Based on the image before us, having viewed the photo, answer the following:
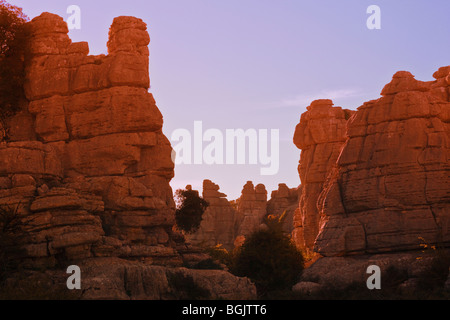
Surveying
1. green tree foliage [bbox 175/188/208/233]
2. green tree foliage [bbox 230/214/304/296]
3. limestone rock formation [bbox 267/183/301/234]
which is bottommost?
green tree foliage [bbox 230/214/304/296]

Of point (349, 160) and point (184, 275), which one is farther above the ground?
point (349, 160)

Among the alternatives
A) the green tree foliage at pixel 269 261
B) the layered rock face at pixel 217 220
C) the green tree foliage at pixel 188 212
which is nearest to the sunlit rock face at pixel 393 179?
the green tree foliage at pixel 269 261

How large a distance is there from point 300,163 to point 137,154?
19.8 metres

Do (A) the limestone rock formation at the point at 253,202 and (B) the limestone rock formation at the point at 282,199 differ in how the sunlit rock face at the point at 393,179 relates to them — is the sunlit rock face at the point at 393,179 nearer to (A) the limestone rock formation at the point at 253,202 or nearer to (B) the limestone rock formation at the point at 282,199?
(B) the limestone rock formation at the point at 282,199

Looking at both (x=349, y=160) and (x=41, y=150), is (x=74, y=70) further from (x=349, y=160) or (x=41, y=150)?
(x=349, y=160)

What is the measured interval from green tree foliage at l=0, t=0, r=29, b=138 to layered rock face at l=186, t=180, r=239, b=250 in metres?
31.6

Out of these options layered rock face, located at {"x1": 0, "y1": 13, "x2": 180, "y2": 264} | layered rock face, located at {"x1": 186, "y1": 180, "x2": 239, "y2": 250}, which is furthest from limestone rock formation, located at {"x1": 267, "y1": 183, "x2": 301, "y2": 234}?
layered rock face, located at {"x1": 0, "y1": 13, "x2": 180, "y2": 264}

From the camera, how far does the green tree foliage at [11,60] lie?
47781 mm

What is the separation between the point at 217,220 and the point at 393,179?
4184 cm

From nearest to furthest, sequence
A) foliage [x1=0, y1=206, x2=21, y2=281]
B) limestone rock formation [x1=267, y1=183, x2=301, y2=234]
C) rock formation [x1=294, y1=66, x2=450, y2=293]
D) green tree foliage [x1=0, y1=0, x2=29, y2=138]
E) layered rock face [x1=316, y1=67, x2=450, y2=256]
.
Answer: foliage [x1=0, y1=206, x2=21, y2=281] → rock formation [x1=294, y1=66, x2=450, y2=293] → layered rock face [x1=316, y1=67, x2=450, y2=256] → green tree foliage [x1=0, y1=0, x2=29, y2=138] → limestone rock formation [x1=267, y1=183, x2=301, y2=234]

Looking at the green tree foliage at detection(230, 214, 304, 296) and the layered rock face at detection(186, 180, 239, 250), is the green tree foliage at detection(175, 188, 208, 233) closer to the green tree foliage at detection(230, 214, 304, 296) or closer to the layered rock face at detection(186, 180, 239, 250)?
the green tree foliage at detection(230, 214, 304, 296)

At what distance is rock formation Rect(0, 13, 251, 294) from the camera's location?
37.0 meters
